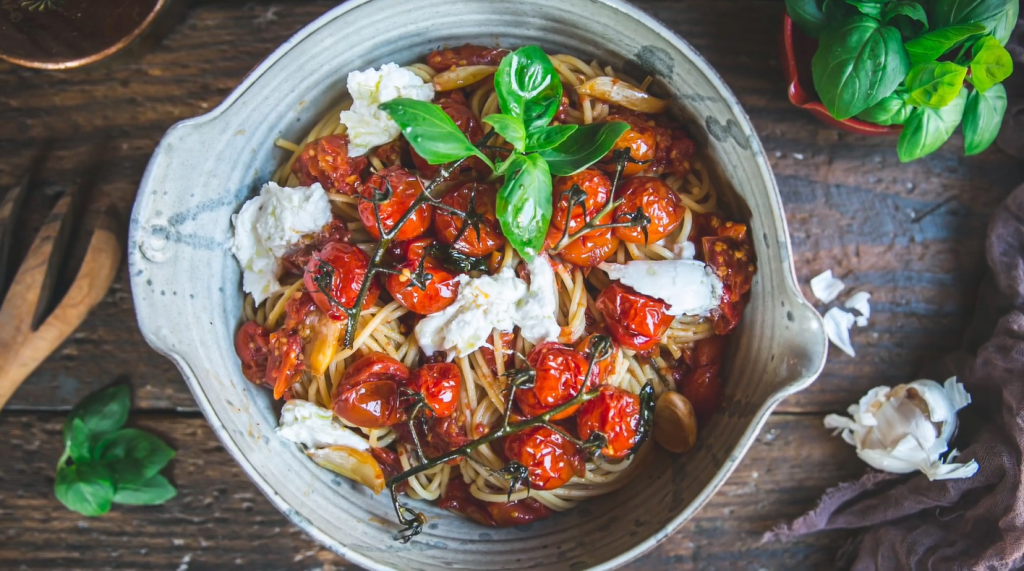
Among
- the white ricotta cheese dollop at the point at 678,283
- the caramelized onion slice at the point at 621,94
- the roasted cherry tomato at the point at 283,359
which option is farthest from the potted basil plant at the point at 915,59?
the roasted cherry tomato at the point at 283,359

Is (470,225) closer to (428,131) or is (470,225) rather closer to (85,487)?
(428,131)

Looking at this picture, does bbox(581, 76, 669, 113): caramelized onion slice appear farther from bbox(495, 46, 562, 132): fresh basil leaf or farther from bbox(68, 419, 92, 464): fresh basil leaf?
bbox(68, 419, 92, 464): fresh basil leaf

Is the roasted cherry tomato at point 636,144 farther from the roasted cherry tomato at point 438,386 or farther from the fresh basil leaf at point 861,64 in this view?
the roasted cherry tomato at point 438,386

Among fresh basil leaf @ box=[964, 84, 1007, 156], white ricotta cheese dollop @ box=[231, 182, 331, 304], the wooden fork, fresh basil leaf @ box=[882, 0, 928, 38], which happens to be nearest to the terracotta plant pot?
fresh basil leaf @ box=[964, 84, 1007, 156]

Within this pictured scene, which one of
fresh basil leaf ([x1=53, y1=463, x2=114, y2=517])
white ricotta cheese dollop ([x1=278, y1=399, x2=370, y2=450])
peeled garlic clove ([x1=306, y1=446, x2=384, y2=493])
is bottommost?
fresh basil leaf ([x1=53, y1=463, x2=114, y2=517])

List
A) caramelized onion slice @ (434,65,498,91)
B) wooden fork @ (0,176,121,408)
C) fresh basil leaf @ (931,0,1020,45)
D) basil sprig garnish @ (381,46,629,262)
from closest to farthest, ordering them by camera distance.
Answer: basil sprig garnish @ (381,46,629,262) < fresh basil leaf @ (931,0,1020,45) < caramelized onion slice @ (434,65,498,91) < wooden fork @ (0,176,121,408)
